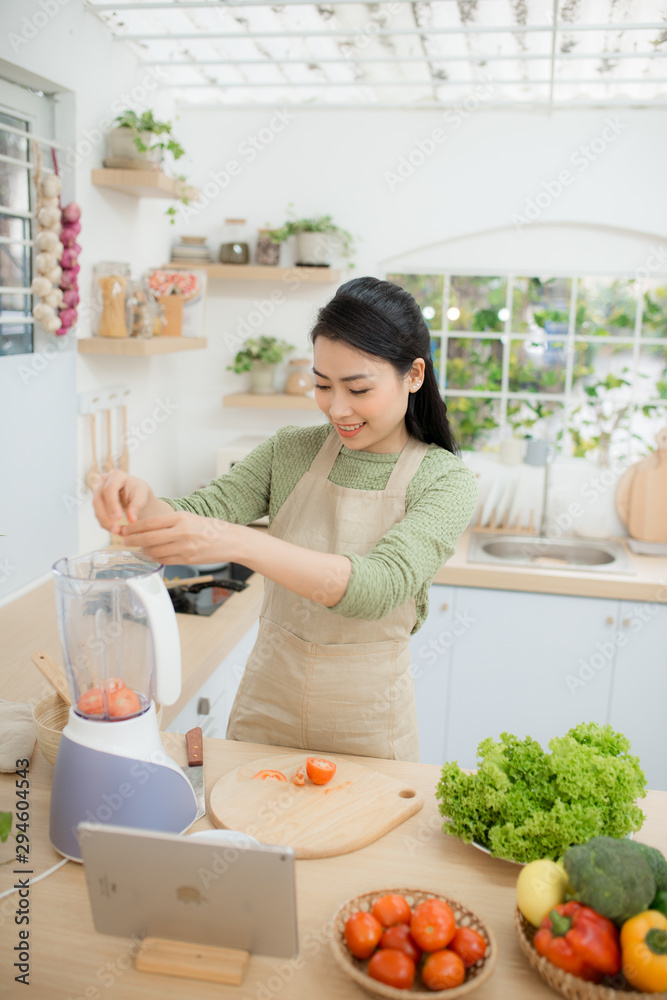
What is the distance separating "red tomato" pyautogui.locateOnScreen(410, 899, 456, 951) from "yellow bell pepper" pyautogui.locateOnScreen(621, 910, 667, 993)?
0.17 m

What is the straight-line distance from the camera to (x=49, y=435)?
2287mm

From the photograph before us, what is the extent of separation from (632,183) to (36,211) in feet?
6.47

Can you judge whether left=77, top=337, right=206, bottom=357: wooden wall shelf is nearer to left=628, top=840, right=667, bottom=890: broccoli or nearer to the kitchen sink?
the kitchen sink

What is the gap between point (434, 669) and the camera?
286 cm

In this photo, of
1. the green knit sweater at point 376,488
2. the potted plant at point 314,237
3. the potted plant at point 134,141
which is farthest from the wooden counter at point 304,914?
the potted plant at point 314,237

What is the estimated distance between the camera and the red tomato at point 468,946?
876 millimetres

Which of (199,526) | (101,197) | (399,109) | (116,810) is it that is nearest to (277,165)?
(399,109)

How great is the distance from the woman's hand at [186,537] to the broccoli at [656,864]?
1.95 feet

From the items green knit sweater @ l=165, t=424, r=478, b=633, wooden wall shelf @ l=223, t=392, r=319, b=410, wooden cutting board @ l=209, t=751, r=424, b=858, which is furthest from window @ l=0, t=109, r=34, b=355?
wooden cutting board @ l=209, t=751, r=424, b=858

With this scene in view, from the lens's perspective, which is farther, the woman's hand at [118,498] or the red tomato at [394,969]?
the woman's hand at [118,498]

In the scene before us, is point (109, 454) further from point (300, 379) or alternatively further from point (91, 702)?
point (91, 702)

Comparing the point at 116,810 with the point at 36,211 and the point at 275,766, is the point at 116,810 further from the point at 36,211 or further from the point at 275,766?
the point at 36,211

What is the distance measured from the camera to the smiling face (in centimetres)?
134

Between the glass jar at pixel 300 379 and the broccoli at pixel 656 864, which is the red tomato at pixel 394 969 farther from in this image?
the glass jar at pixel 300 379
